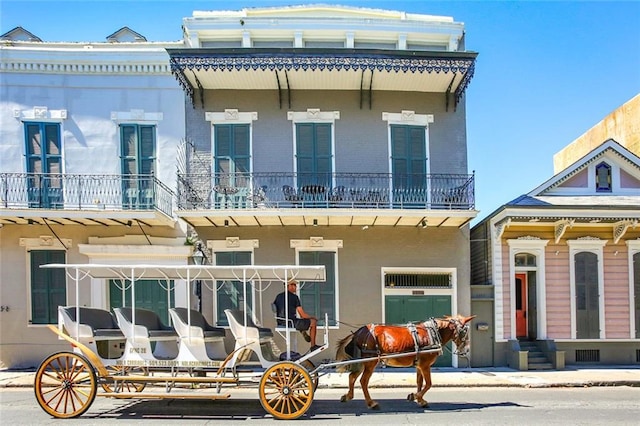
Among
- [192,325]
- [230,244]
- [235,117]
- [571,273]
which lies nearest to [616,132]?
[571,273]

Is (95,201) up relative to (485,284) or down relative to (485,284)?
up

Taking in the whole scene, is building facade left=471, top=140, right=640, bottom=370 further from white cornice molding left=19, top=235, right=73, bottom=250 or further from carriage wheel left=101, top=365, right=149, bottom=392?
white cornice molding left=19, top=235, right=73, bottom=250

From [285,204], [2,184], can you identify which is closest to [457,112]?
[285,204]

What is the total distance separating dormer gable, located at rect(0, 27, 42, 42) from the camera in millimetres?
14219

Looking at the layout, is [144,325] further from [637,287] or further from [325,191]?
[637,287]

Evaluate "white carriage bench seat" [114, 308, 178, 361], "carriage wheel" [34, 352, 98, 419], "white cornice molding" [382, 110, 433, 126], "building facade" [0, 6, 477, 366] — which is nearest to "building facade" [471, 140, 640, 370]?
"building facade" [0, 6, 477, 366]

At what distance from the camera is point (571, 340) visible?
13.6m

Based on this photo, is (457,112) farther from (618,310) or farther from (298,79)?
(618,310)

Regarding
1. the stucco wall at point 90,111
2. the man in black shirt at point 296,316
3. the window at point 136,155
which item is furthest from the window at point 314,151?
the man in black shirt at point 296,316

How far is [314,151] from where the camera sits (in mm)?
13562

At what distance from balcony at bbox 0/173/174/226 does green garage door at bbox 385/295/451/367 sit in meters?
6.15

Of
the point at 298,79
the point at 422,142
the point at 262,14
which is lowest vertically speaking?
the point at 422,142

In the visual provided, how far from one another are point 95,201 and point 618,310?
1409 centimetres

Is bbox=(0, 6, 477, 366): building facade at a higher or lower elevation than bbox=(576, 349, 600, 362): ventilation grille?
higher
